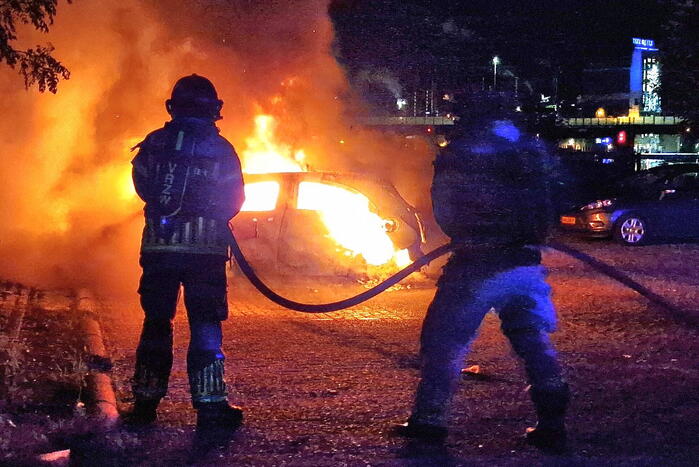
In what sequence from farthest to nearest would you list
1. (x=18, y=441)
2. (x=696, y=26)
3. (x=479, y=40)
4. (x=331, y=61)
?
(x=479, y=40) < (x=696, y=26) < (x=331, y=61) < (x=18, y=441)

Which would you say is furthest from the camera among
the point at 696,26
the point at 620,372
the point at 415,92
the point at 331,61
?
the point at 415,92

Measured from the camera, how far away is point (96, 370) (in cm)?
557

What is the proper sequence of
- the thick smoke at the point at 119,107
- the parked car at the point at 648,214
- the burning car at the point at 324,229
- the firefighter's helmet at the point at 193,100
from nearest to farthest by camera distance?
the firefighter's helmet at the point at 193,100, the burning car at the point at 324,229, the thick smoke at the point at 119,107, the parked car at the point at 648,214

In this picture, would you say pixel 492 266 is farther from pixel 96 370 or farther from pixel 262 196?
pixel 262 196

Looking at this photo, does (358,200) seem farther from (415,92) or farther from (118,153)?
Answer: (415,92)

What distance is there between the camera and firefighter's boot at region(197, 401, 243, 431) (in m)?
4.48

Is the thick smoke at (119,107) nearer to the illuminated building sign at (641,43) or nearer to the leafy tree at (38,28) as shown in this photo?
the leafy tree at (38,28)

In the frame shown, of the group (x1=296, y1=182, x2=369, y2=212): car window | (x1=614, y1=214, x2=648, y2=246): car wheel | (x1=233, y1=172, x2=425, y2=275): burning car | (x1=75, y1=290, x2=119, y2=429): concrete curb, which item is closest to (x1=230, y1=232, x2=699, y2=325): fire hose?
(x1=75, y1=290, x2=119, y2=429): concrete curb

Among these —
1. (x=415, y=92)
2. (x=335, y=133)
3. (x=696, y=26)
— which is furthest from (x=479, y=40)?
(x=335, y=133)

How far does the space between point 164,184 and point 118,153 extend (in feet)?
24.9

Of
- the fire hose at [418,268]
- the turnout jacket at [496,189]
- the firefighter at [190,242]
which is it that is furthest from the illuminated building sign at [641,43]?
the firefighter at [190,242]

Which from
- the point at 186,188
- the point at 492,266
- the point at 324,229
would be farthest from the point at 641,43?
the point at 186,188

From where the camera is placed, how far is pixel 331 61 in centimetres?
1382

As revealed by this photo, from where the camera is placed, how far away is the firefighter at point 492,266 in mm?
4156
